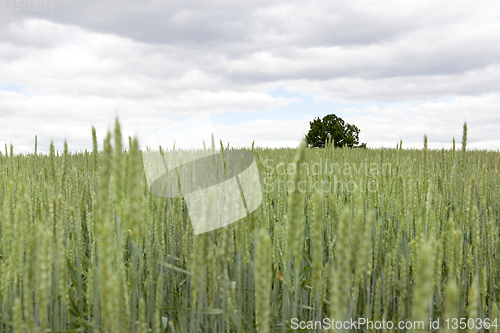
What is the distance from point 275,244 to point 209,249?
0.63 m

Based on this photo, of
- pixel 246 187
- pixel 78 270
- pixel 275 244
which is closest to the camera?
pixel 78 270

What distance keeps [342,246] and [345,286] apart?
8 centimetres

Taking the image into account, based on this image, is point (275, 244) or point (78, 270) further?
point (275, 244)

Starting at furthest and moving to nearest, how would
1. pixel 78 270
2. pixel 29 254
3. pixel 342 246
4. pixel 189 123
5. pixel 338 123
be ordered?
1. pixel 338 123
2. pixel 189 123
3. pixel 78 270
4. pixel 29 254
5. pixel 342 246

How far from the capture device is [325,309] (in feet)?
5.49

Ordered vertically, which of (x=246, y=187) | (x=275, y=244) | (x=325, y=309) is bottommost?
(x=325, y=309)

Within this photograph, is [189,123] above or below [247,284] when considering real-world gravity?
above

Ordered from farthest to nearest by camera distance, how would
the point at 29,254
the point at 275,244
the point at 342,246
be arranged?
the point at 275,244
the point at 29,254
the point at 342,246

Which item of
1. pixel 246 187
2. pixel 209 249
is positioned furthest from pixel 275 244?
pixel 209 249

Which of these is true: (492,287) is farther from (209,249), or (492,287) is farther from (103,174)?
(103,174)

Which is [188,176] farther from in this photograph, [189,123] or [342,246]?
[342,246]

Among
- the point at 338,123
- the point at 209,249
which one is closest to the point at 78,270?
the point at 209,249

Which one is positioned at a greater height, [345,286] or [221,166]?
[221,166]

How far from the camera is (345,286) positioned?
651 mm
